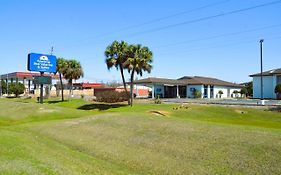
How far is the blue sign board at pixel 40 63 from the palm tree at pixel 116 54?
15221mm

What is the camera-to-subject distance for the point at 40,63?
58062 millimetres

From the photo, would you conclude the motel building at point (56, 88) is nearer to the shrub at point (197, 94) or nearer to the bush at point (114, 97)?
the shrub at point (197, 94)

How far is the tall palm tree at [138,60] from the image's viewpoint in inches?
1833

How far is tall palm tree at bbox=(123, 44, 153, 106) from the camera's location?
46562 millimetres

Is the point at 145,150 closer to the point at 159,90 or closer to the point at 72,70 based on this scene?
the point at 72,70

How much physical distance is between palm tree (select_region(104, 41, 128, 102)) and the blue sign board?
15.2m

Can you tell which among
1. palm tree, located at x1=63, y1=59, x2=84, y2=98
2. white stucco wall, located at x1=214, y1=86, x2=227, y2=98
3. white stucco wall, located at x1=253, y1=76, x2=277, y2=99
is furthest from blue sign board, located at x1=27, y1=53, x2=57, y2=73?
white stucco wall, located at x1=253, y1=76, x2=277, y2=99

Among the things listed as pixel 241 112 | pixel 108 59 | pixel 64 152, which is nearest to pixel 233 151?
pixel 64 152

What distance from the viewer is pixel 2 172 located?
32.5 ft

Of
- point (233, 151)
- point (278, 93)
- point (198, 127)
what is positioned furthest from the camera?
point (278, 93)

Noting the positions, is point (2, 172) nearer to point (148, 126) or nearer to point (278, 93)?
point (148, 126)

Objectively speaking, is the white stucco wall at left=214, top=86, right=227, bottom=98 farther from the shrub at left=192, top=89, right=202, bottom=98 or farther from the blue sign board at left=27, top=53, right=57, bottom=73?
the blue sign board at left=27, top=53, right=57, bottom=73

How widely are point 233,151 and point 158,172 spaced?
345 cm

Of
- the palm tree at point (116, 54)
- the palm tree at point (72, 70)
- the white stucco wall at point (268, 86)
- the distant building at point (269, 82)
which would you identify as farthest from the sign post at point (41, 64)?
the white stucco wall at point (268, 86)
